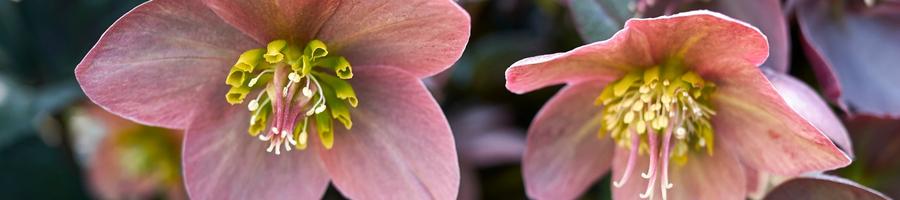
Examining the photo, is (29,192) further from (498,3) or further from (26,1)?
(498,3)

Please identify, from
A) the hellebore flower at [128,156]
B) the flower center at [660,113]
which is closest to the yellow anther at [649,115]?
the flower center at [660,113]

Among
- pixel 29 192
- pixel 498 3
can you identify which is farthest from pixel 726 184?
pixel 29 192

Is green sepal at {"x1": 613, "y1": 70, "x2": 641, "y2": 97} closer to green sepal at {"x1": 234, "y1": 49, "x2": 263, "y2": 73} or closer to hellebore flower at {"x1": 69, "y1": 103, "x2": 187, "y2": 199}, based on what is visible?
green sepal at {"x1": 234, "y1": 49, "x2": 263, "y2": 73}

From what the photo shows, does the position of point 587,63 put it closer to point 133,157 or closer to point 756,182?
point 756,182

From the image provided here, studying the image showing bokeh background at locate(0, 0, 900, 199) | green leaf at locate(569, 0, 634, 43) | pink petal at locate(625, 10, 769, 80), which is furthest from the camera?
bokeh background at locate(0, 0, 900, 199)

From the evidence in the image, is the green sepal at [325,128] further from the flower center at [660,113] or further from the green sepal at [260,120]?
the flower center at [660,113]

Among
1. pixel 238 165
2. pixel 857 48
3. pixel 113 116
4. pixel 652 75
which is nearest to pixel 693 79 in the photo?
pixel 652 75

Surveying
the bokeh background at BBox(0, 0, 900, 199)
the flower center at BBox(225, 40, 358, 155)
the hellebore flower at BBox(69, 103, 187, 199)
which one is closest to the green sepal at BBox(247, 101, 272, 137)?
the flower center at BBox(225, 40, 358, 155)
